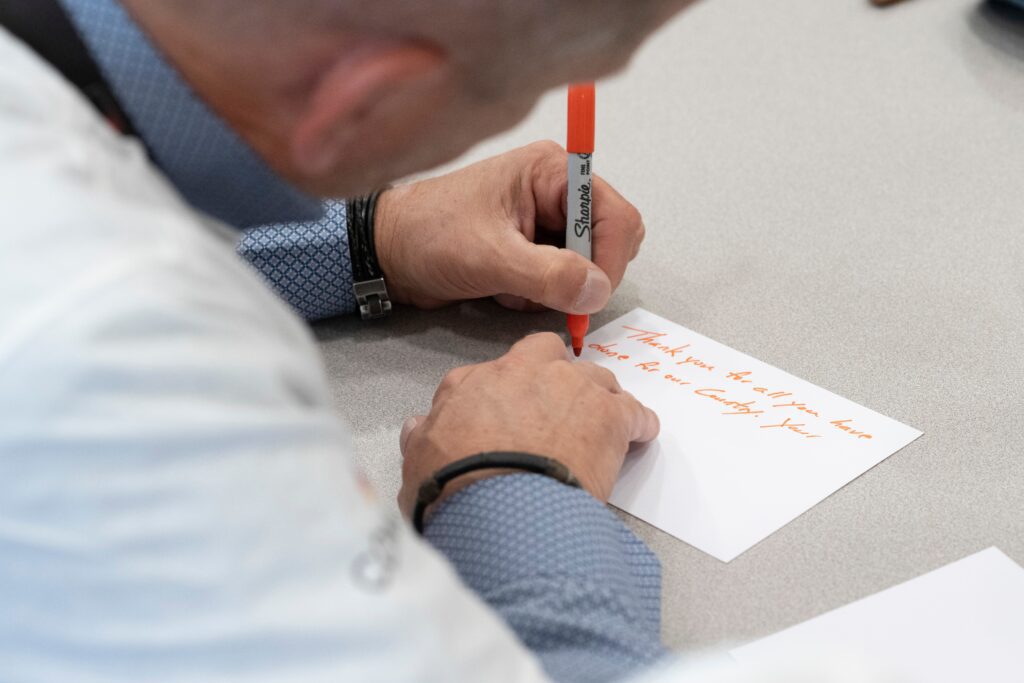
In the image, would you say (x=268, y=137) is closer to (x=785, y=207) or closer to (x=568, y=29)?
(x=568, y=29)

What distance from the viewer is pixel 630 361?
0.85 metres

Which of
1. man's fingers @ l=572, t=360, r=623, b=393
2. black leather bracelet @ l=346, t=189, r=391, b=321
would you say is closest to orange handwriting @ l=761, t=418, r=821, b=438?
man's fingers @ l=572, t=360, r=623, b=393

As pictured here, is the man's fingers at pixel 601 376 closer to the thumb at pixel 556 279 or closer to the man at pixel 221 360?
the thumb at pixel 556 279

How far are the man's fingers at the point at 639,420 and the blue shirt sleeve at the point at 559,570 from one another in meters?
0.10

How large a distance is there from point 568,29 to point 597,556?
1.01 ft

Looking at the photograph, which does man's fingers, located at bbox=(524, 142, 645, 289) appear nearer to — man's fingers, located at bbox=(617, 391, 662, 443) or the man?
man's fingers, located at bbox=(617, 391, 662, 443)

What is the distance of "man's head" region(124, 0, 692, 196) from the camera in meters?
0.42

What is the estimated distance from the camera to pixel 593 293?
2.79 ft

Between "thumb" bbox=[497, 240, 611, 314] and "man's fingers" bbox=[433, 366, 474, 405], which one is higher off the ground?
"thumb" bbox=[497, 240, 611, 314]

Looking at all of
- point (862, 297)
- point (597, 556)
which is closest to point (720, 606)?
point (597, 556)

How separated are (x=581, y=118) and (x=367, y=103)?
1.41 feet

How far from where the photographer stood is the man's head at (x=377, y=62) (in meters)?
0.42

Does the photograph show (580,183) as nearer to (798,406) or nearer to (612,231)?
(612,231)

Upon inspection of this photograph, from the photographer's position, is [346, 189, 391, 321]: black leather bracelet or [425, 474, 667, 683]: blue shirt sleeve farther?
[346, 189, 391, 321]: black leather bracelet
